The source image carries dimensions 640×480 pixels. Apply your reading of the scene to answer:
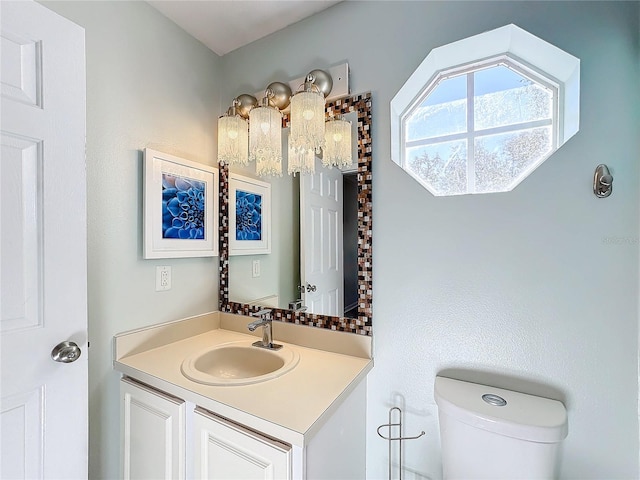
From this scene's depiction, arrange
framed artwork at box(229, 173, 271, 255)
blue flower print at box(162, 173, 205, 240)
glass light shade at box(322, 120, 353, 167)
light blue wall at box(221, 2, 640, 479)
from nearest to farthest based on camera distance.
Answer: light blue wall at box(221, 2, 640, 479) → glass light shade at box(322, 120, 353, 167) → blue flower print at box(162, 173, 205, 240) → framed artwork at box(229, 173, 271, 255)

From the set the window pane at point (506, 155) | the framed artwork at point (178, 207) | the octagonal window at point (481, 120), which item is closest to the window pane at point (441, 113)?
the octagonal window at point (481, 120)

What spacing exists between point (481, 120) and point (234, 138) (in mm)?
1090

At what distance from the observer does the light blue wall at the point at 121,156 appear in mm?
1125

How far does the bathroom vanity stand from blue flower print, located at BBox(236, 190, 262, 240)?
530mm

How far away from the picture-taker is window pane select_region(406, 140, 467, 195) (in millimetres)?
1192

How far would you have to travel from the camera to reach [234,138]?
1404mm

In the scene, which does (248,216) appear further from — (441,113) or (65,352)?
(441,113)

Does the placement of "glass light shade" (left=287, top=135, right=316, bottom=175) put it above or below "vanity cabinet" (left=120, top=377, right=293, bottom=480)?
above

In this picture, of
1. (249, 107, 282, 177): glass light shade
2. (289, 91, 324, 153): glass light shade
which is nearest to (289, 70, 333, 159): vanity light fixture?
(289, 91, 324, 153): glass light shade

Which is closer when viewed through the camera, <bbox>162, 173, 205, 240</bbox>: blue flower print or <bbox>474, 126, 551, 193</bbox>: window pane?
<bbox>474, 126, 551, 193</bbox>: window pane

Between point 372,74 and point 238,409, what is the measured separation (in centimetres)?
133

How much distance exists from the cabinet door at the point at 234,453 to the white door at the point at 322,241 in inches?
22.7

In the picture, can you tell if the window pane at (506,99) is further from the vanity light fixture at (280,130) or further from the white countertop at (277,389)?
the white countertop at (277,389)

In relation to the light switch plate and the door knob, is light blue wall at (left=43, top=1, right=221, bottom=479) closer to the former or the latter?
the light switch plate
